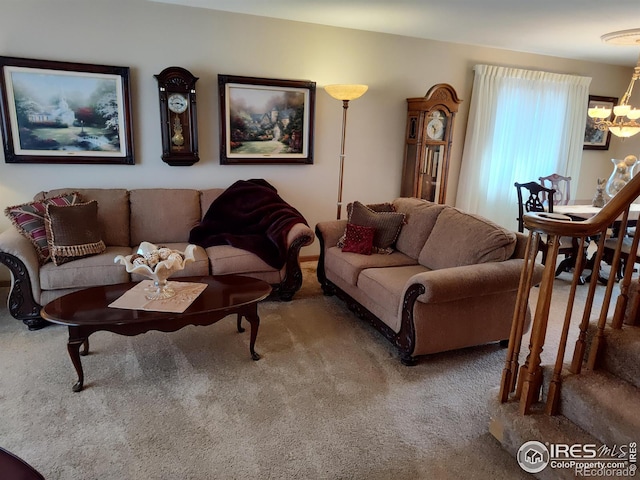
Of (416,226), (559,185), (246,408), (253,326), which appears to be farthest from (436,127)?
(246,408)

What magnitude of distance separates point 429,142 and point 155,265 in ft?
10.8

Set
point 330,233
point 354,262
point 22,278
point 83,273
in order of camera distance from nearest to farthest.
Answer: point 22,278, point 83,273, point 354,262, point 330,233

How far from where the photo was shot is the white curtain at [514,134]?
16.8 feet

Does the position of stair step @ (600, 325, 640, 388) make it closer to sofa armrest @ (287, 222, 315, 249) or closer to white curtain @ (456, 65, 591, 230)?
sofa armrest @ (287, 222, 315, 249)

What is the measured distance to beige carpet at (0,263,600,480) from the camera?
1929 mm

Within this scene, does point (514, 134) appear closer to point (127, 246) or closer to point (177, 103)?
point (177, 103)

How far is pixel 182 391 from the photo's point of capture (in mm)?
2438

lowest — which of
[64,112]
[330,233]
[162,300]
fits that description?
[162,300]

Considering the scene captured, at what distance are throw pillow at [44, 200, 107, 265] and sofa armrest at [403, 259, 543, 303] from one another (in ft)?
7.82

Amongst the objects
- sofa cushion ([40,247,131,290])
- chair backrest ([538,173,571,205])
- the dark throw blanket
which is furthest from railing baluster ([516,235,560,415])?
chair backrest ([538,173,571,205])

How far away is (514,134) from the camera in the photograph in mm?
5336

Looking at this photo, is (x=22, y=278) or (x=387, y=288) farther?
(x=22, y=278)

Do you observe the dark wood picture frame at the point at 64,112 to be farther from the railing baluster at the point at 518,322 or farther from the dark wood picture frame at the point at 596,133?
the dark wood picture frame at the point at 596,133

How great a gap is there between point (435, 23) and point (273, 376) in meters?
3.53
